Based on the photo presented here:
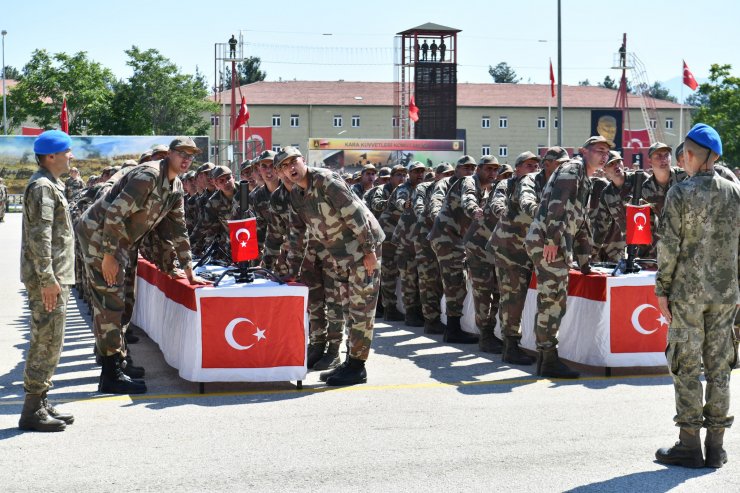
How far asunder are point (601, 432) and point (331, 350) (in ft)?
11.0

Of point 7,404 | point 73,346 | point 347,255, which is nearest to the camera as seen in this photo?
point 7,404

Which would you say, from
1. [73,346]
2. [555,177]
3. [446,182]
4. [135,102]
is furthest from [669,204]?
[135,102]

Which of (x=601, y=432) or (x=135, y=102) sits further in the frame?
(x=135, y=102)

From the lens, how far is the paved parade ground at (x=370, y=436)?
5969 mm

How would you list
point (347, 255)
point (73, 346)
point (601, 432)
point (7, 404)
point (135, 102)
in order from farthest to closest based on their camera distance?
point (135, 102)
point (73, 346)
point (347, 255)
point (7, 404)
point (601, 432)

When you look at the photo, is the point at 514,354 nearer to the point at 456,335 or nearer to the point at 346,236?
the point at 456,335

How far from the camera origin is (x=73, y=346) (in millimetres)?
11914

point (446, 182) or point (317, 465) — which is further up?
point (446, 182)

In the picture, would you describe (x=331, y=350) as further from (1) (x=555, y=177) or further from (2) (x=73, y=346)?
(2) (x=73, y=346)

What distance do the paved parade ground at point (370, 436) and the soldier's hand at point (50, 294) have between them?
2.96ft

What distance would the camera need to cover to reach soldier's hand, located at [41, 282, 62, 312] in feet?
22.9

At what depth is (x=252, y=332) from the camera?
8.64m

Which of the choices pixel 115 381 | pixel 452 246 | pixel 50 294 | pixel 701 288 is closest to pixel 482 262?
pixel 452 246

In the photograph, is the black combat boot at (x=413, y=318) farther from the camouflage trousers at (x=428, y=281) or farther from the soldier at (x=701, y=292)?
the soldier at (x=701, y=292)
